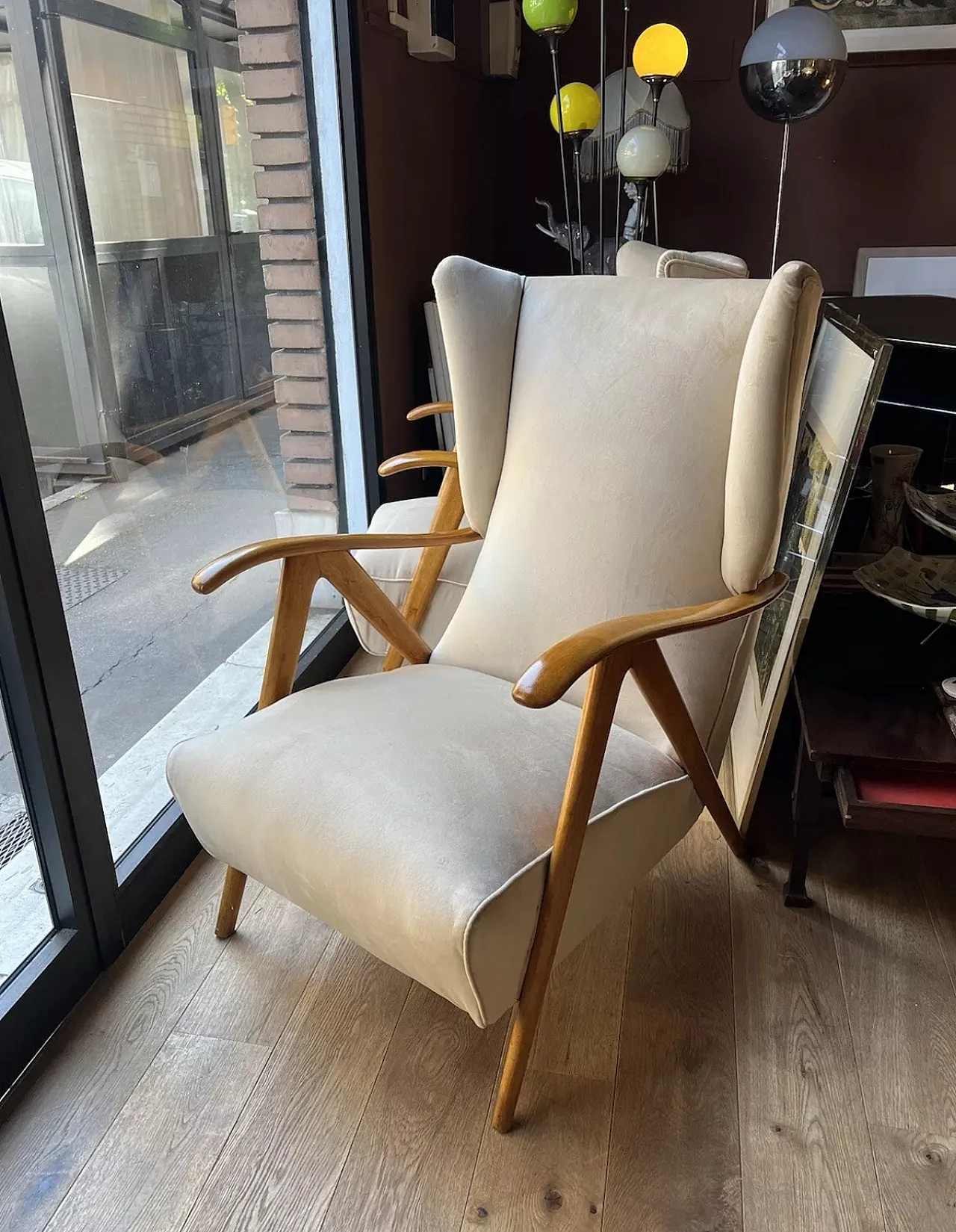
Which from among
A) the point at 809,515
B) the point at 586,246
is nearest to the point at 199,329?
the point at 809,515

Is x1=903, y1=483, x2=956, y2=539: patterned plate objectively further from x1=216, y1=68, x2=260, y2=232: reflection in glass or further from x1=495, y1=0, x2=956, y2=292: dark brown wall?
x1=495, y1=0, x2=956, y2=292: dark brown wall

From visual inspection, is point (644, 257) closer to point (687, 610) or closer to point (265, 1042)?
point (687, 610)

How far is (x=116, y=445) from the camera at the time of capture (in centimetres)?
166

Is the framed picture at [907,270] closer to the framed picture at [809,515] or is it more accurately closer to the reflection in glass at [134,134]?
the framed picture at [809,515]

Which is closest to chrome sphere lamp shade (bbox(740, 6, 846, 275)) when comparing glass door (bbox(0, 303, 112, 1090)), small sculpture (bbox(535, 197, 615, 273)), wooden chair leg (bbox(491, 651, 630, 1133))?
small sculpture (bbox(535, 197, 615, 273))

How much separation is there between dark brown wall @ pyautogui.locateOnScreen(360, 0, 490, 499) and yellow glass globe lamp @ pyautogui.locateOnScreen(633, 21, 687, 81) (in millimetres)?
620

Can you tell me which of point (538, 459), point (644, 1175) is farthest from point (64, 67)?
point (644, 1175)

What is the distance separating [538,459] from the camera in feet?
5.08

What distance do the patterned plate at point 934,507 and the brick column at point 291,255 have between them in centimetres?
151

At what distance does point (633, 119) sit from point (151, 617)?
7.50 ft

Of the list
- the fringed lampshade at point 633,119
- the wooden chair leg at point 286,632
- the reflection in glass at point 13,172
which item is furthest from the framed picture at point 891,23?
the wooden chair leg at point 286,632

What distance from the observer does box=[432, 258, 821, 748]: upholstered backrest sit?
1.30 m

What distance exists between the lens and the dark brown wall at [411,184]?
2.46 metres

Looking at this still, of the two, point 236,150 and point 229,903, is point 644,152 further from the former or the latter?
point 229,903
